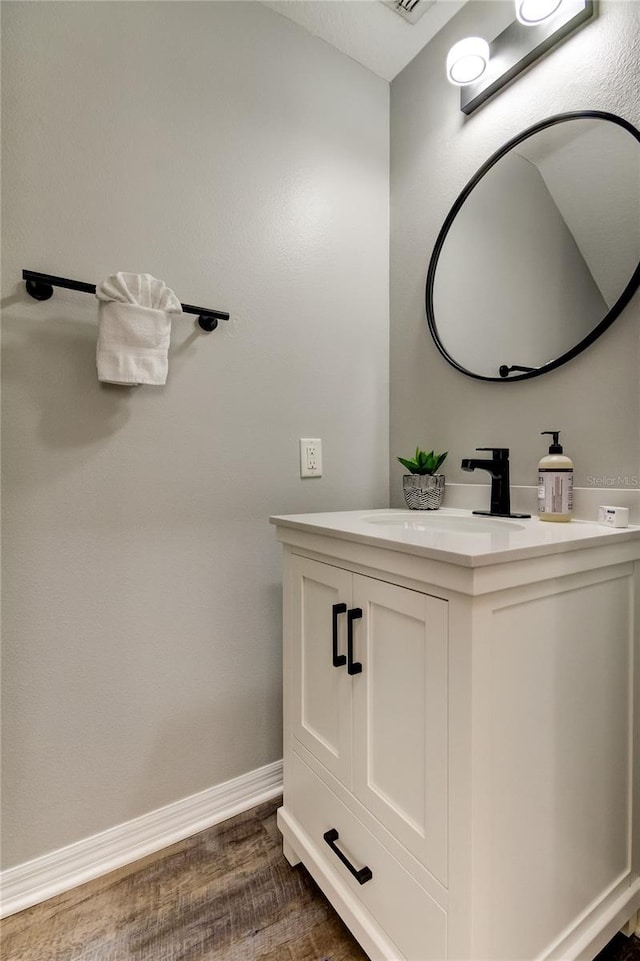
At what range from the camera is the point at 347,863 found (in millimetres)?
900

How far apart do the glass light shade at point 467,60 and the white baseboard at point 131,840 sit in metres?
2.08

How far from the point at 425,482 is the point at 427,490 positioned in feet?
0.08

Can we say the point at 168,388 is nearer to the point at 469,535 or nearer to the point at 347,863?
the point at 469,535

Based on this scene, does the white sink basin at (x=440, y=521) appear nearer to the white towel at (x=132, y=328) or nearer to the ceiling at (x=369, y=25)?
the white towel at (x=132, y=328)

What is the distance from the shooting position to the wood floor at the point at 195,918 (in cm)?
92

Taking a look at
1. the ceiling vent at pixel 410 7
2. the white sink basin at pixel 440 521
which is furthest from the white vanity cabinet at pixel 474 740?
the ceiling vent at pixel 410 7

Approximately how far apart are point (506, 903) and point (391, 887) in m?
0.21

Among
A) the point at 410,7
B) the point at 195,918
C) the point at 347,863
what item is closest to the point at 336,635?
the point at 347,863

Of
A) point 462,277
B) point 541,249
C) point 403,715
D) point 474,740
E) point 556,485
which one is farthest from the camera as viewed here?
point 462,277

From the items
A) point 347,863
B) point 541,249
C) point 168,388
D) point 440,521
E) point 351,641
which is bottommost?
point 347,863

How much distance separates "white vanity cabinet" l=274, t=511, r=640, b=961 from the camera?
68cm

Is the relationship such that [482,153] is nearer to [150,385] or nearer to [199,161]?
[199,161]

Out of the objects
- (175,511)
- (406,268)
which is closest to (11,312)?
(175,511)

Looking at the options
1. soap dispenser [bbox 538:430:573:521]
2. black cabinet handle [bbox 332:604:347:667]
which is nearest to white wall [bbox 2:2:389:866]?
black cabinet handle [bbox 332:604:347:667]
